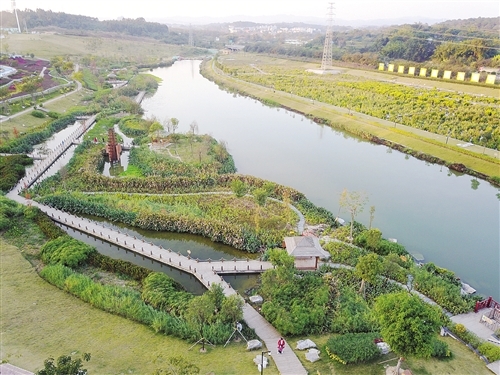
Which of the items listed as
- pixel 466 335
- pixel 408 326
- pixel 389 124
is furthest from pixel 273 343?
pixel 389 124

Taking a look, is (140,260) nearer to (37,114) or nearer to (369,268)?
(369,268)

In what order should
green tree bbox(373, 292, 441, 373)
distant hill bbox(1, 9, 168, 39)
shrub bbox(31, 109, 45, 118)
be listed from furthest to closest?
1. distant hill bbox(1, 9, 168, 39)
2. shrub bbox(31, 109, 45, 118)
3. green tree bbox(373, 292, 441, 373)

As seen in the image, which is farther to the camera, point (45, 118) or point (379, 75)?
point (379, 75)

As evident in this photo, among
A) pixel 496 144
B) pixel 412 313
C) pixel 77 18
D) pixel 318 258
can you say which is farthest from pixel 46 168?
pixel 77 18

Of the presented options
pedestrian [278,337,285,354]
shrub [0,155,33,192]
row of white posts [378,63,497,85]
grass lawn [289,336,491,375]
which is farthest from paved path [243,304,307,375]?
row of white posts [378,63,497,85]

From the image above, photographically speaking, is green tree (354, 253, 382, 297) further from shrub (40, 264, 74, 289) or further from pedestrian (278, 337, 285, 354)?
shrub (40, 264, 74, 289)

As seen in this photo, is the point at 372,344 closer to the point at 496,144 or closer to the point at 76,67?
the point at 496,144

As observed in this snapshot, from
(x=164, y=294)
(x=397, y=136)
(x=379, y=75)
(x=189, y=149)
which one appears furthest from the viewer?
(x=379, y=75)
